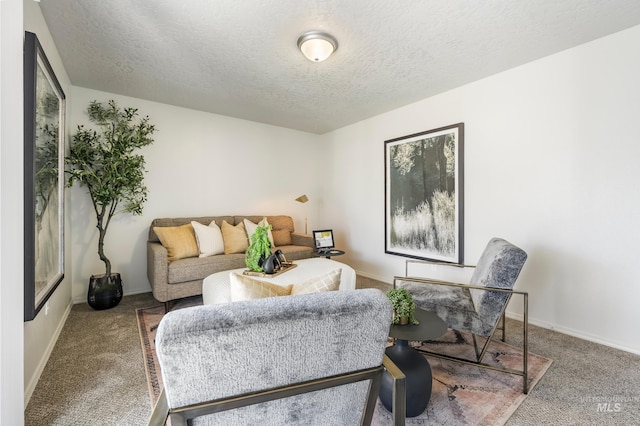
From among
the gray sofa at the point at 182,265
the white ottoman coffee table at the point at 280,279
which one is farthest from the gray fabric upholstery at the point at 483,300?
the gray sofa at the point at 182,265

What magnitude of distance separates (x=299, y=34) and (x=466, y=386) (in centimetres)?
279

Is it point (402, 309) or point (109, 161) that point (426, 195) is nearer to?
point (402, 309)

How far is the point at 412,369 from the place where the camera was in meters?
1.54

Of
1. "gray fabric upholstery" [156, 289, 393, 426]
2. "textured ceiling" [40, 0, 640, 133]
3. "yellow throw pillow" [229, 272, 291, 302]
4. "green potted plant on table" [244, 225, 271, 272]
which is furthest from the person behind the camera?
"green potted plant on table" [244, 225, 271, 272]

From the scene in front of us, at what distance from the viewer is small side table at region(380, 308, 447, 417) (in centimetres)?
151

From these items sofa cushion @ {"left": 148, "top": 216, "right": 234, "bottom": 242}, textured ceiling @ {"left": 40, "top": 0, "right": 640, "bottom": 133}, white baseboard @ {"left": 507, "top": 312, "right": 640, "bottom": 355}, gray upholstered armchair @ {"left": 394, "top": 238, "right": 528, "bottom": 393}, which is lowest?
white baseboard @ {"left": 507, "top": 312, "right": 640, "bottom": 355}

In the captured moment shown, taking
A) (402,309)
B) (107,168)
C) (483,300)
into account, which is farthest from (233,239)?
(483,300)

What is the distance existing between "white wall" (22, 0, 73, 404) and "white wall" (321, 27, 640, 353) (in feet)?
12.1

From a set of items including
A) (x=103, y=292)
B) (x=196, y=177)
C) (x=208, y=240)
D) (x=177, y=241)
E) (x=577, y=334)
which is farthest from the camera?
(x=196, y=177)

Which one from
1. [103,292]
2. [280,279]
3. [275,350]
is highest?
[275,350]

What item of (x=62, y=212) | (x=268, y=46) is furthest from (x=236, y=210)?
(x=268, y=46)

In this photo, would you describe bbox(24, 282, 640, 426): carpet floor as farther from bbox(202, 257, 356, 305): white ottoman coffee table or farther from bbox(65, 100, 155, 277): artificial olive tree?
bbox(65, 100, 155, 277): artificial olive tree

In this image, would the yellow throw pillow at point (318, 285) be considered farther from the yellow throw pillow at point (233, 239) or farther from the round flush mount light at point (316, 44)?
the yellow throw pillow at point (233, 239)
